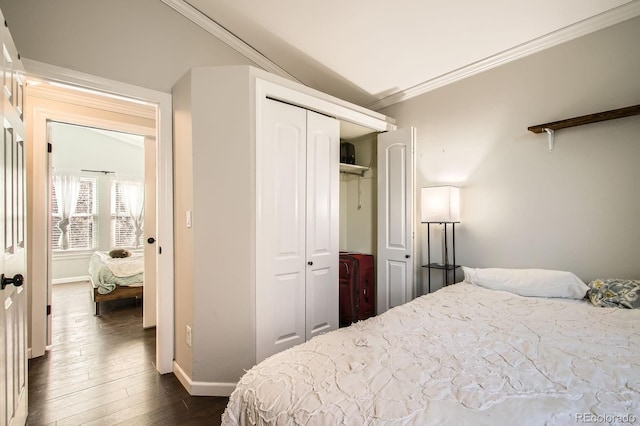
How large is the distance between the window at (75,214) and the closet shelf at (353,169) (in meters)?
5.81

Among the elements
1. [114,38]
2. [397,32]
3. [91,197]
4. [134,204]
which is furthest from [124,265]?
[397,32]

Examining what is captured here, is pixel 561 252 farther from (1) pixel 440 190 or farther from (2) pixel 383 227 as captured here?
(2) pixel 383 227

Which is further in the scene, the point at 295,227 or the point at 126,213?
the point at 126,213

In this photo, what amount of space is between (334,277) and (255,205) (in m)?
1.07

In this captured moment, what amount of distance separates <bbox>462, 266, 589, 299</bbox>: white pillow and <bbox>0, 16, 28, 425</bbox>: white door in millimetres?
2876

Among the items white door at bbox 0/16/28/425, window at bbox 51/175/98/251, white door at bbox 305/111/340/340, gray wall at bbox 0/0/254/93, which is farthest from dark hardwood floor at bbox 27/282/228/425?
window at bbox 51/175/98/251

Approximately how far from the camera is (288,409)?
0.91 meters

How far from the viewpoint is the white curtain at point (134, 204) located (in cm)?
644

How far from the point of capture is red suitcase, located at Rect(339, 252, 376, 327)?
301cm

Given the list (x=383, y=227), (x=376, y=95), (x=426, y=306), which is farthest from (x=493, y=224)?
(x=376, y=95)

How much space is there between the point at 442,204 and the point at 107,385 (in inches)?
122

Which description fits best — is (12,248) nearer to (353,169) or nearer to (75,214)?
(353,169)

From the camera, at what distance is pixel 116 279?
395 cm

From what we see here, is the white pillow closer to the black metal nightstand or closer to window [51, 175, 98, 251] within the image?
the black metal nightstand
